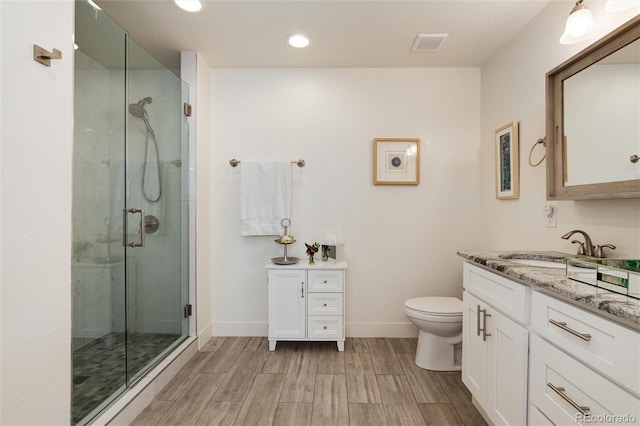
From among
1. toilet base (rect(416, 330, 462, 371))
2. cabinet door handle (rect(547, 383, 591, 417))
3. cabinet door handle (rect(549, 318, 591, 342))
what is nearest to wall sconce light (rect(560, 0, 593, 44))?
cabinet door handle (rect(549, 318, 591, 342))

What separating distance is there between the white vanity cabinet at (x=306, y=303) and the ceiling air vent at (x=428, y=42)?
5.78 feet

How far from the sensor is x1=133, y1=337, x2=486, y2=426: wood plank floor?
1.64 metres

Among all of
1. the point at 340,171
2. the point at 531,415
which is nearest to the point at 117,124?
the point at 340,171

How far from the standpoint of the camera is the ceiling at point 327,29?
1.86 meters

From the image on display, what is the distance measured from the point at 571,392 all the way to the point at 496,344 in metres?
0.46

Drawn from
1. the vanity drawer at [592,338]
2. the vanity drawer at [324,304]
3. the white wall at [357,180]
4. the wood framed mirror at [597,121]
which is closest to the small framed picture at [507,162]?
the white wall at [357,180]

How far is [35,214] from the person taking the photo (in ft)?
3.53

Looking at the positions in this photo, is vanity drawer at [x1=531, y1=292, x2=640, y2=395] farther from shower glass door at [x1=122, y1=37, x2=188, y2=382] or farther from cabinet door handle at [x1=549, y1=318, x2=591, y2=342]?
shower glass door at [x1=122, y1=37, x2=188, y2=382]

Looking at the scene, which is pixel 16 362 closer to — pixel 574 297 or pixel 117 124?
pixel 117 124

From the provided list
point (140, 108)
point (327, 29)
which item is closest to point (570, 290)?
point (327, 29)

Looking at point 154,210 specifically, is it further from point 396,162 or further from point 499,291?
point 499,291

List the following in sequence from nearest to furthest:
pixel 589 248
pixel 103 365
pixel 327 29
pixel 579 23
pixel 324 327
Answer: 1. pixel 579 23
2. pixel 589 248
3. pixel 103 365
4. pixel 327 29
5. pixel 324 327

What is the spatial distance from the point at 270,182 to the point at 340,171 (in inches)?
24.4

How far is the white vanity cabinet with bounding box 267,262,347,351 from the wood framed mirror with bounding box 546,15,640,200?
1544 millimetres
